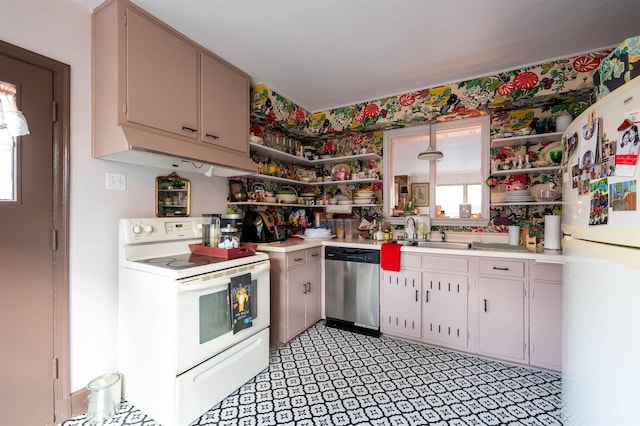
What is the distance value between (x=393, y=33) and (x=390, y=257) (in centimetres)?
187

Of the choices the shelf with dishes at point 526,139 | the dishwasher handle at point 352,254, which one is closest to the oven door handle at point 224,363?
the dishwasher handle at point 352,254

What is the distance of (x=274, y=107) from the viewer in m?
2.84

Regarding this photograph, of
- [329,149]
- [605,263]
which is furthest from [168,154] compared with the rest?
[329,149]

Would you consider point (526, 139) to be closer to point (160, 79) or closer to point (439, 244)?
point (439, 244)

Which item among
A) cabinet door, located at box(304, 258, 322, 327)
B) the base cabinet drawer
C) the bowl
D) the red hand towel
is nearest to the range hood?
the bowl

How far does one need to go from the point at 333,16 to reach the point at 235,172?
4.60 feet

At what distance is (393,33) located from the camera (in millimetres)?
1973

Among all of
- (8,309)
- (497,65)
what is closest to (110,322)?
(8,309)

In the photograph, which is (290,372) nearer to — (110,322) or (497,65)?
(110,322)

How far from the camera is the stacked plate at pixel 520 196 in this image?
8.27 ft

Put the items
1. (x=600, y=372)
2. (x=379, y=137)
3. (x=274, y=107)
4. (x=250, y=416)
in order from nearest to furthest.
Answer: (x=600, y=372) < (x=250, y=416) < (x=274, y=107) < (x=379, y=137)

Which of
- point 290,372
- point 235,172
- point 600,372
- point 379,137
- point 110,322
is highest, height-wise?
point 379,137

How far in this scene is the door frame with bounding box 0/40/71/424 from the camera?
5.24ft

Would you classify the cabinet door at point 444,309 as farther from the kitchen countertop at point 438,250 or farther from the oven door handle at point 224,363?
the oven door handle at point 224,363
